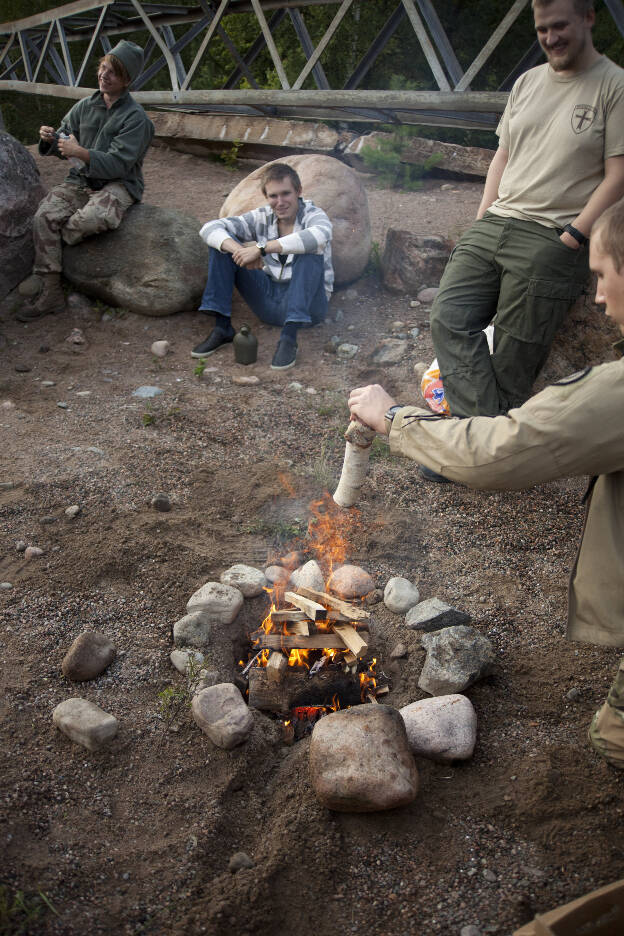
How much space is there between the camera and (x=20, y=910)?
1.88 meters

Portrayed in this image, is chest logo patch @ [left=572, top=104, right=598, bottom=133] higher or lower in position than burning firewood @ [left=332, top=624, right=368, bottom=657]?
higher

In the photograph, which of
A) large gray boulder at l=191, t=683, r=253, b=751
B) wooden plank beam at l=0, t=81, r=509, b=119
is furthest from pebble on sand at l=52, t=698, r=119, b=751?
wooden plank beam at l=0, t=81, r=509, b=119

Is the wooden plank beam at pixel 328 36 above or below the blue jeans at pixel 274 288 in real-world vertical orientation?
above

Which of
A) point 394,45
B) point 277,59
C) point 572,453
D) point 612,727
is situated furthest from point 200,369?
point 394,45

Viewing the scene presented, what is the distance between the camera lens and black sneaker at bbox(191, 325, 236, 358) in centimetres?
552

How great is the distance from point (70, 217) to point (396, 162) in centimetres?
429

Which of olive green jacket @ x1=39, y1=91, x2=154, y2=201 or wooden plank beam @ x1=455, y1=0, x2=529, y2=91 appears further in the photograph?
olive green jacket @ x1=39, y1=91, x2=154, y2=201

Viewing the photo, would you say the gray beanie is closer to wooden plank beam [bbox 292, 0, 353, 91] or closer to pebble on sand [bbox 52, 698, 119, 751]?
wooden plank beam [bbox 292, 0, 353, 91]

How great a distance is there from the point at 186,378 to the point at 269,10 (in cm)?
613

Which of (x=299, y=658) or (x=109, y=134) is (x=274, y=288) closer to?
(x=109, y=134)

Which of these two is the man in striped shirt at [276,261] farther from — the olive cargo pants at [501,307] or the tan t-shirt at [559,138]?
the tan t-shirt at [559,138]

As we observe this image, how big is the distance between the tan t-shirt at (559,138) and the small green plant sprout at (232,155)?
253 inches

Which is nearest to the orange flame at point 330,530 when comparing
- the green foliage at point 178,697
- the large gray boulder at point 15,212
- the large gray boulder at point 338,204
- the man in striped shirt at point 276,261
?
the green foliage at point 178,697

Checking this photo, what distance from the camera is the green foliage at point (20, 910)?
183 centimetres
